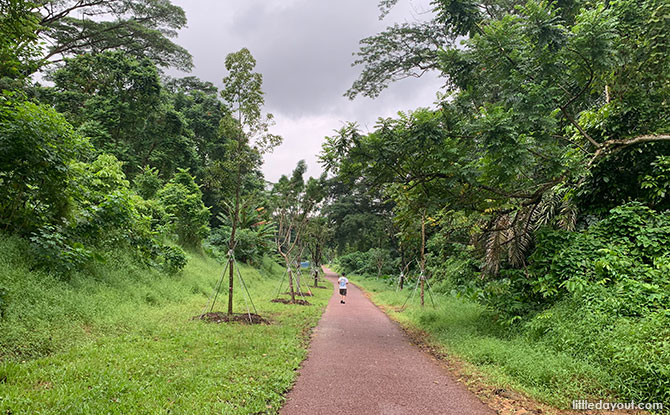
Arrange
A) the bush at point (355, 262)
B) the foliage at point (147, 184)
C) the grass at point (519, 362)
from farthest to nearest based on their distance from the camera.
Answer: the bush at point (355, 262) → the foliage at point (147, 184) → the grass at point (519, 362)

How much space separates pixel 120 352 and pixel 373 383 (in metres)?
3.76

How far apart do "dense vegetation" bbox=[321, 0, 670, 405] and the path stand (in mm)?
1024

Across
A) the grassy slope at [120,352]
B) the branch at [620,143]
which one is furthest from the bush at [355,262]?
the branch at [620,143]

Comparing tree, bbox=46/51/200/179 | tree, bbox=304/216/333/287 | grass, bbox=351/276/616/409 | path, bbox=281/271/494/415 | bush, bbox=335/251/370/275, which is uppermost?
tree, bbox=46/51/200/179

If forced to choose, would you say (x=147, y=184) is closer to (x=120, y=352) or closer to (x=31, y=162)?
(x=31, y=162)

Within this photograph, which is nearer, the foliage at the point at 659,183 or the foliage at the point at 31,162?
the foliage at the point at 31,162

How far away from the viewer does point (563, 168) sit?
570cm

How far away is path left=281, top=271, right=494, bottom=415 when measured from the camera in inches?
143

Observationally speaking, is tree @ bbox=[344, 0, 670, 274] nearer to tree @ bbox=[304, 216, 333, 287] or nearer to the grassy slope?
the grassy slope

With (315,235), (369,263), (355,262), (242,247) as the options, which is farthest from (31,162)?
(355,262)

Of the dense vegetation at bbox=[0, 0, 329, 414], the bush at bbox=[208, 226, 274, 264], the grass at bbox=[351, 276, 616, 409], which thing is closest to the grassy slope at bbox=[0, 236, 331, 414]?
the dense vegetation at bbox=[0, 0, 329, 414]

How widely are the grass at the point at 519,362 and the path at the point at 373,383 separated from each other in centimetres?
65

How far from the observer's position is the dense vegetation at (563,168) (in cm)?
464

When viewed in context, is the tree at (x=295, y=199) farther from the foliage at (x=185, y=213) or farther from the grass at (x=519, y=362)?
the grass at (x=519, y=362)
